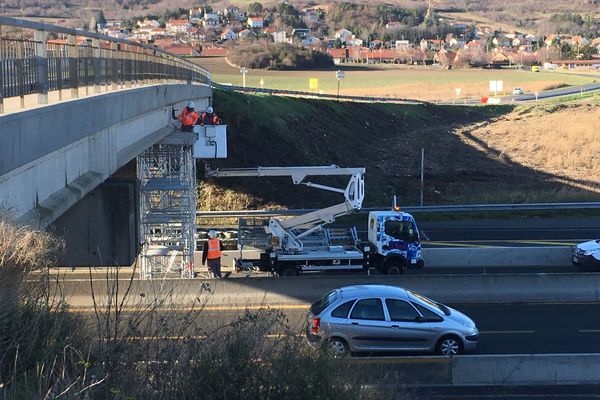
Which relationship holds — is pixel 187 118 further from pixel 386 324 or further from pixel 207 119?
pixel 386 324

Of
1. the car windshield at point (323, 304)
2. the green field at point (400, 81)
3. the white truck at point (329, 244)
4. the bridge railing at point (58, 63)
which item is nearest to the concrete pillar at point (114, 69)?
the bridge railing at point (58, 63)

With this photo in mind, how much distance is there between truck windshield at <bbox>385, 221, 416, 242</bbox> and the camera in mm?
21078

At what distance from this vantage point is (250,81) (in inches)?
3875

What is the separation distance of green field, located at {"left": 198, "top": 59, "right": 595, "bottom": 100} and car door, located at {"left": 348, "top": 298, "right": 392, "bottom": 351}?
255ft

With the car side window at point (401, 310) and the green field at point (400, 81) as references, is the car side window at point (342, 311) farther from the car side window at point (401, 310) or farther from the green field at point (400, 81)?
the green field at point (400, 81)

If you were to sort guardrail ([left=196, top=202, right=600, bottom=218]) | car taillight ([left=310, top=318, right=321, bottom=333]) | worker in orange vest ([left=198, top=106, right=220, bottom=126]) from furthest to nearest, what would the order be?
1. guardrail ([left=196, top=202, right=600, bottom=218])
2. worker in orange vest ([left=198, top=106, right=220, bottom=126])
3. car taillight ([left=310, top=318, right=321, bottom=333])

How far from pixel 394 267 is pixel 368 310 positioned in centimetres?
831

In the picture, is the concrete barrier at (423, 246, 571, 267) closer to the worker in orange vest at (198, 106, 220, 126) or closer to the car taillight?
the worker in orange vest at (198, 106, 220, 126)

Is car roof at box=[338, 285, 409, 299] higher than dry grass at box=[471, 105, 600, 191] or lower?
higher

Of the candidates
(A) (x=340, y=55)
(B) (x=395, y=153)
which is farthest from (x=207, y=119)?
(A) (x=340, y=55)

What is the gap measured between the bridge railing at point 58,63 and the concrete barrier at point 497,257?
29.6 ft

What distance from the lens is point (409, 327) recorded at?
12992 millimetres

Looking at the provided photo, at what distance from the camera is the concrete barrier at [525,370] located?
11.8m

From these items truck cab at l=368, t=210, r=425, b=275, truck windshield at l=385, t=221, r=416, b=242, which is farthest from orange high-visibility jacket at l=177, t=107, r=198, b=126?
truck windshield at l=385, t=221, r=416, b=242
